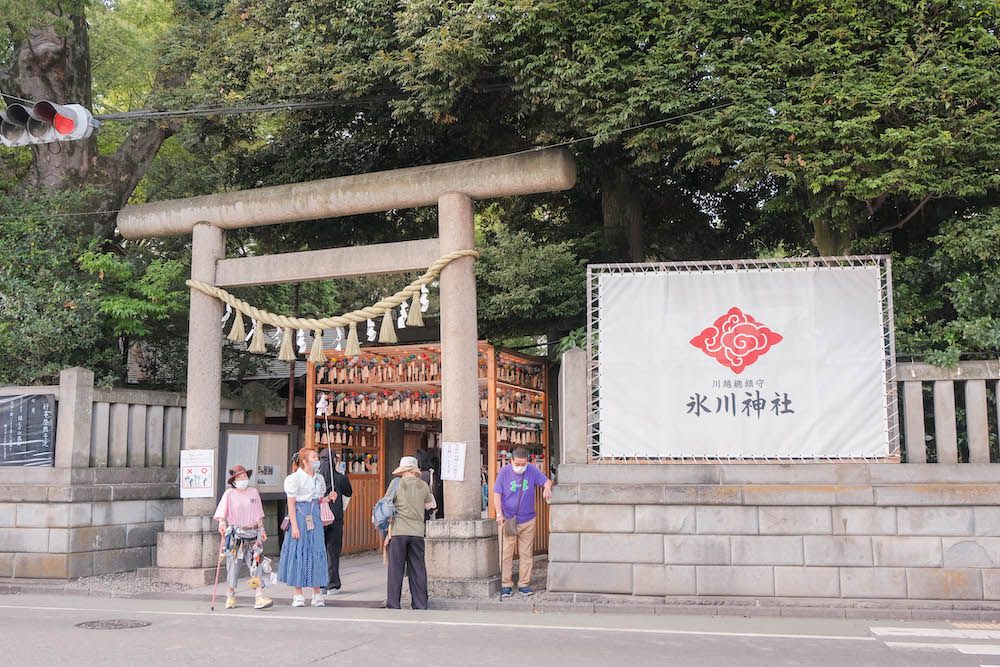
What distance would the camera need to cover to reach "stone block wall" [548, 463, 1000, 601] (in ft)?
33.4

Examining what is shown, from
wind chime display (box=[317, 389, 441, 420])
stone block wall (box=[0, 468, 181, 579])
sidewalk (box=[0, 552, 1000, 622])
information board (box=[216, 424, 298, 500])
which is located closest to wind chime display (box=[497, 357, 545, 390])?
wind chime display (box=[317, 389, 441, 420])

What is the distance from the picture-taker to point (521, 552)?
11586 millimetres

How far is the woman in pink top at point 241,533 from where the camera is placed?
10805mm

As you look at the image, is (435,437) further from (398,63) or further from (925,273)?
(925,273)

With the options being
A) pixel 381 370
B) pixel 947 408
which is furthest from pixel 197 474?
pixel 947 408

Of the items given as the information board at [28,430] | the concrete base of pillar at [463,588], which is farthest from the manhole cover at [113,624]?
the information board at [28,430]

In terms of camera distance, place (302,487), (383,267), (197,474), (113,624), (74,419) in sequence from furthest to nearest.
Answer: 1. (197,474)
2. (74,419)
3. (383,267)
4. (302,487)
5. (113,624)

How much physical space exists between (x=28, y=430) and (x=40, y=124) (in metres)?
5.05

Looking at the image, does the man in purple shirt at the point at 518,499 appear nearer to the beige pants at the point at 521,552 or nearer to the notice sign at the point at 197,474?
the beige pants at the point at 521,552

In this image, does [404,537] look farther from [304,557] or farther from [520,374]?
[520,374]

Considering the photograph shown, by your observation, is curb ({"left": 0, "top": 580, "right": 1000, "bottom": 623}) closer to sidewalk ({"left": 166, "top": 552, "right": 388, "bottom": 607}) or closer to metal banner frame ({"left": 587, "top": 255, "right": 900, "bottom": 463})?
sidewalk ({"left": 166, "top": 552, "right": 388, "bottom": 607})

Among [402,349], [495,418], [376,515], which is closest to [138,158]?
[402,349]

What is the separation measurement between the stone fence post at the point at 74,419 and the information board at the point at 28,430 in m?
Answer: 0.15

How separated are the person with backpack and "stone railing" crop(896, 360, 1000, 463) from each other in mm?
5650
